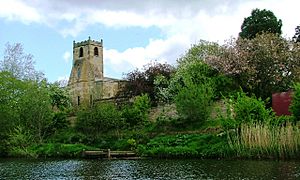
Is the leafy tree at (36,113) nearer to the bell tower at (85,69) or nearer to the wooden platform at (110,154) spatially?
the wooden platform at (110,154)

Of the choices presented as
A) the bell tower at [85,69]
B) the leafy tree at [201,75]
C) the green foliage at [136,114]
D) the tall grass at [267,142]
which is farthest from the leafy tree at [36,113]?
the bell tower at [85,69]

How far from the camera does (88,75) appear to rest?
73.0 meters

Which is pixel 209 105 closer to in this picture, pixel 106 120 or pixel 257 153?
pixel 106 120

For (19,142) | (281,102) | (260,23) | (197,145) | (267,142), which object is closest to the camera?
(267,142)

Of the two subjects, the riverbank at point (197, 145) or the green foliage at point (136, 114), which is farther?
the green foliage at point (136, 114)

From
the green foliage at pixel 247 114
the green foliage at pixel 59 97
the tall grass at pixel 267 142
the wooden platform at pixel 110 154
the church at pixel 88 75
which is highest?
the church at pixel 88 75

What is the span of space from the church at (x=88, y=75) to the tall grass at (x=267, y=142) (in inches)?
1627

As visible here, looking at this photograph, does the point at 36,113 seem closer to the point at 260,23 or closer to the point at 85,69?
the point at 260,23

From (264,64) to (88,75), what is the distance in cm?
3582

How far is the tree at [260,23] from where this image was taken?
178ft

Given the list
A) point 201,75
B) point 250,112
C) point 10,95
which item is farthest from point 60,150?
point 201,75

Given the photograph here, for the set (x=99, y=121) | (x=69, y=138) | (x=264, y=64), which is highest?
(x=264, y=64)

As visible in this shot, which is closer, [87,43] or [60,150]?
[60,150]

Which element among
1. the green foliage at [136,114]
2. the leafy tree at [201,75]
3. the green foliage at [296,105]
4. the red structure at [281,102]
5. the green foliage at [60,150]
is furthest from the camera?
the leafy tree at [201,75]
